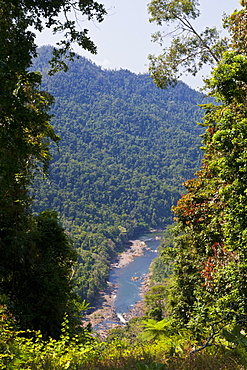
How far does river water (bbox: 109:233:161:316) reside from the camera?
233ft

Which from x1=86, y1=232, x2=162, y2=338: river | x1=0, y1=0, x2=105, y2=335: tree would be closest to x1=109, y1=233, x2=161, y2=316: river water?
x1=86, y1=232, x2=162, y2=338: river

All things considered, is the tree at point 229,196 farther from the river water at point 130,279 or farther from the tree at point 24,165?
the river water at point 130,279

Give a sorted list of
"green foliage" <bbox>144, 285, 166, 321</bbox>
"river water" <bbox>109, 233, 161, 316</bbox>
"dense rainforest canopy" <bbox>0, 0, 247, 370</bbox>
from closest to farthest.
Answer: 1. "dense rainforest canopy" <bbox>0, 0, 247, 370</bbox>
2. "green foliage" <bbox>144, 285, 166, 321</bbox>
3. "river water" <bbox>109, 233, 161, 316</bbox>

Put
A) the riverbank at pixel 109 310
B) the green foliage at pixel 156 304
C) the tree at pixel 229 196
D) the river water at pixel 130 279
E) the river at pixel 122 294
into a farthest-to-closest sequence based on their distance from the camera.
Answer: the river water at pixel 130 279
the river at pixel 122 294
the riverbank at pixel 109 310
the green foliage at pixel 156 304
the tree at pixel 229 196

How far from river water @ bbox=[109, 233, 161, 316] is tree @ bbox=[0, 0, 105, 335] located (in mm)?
61698

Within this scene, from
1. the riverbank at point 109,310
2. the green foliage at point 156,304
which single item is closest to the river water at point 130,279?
the riverbank at point 109,310

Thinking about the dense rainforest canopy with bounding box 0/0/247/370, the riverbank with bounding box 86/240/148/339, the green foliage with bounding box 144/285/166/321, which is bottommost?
the riverbank with bounding box 86/240/148/339

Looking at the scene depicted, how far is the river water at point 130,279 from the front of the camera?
70.9 m

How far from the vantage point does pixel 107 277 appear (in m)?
84.1

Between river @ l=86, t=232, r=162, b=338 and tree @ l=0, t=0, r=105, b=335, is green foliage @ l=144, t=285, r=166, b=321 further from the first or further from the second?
tree @ l=0, t=0, r=105, b=335

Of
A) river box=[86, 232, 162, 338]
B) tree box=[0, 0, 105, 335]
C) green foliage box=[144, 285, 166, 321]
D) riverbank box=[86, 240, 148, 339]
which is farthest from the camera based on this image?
river box=[86, 232, 162, 338]

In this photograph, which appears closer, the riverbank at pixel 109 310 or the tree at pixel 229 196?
the tree at pixel 229 196

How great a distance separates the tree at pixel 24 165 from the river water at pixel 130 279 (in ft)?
202

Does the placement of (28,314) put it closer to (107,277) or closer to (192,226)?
(192,226)
